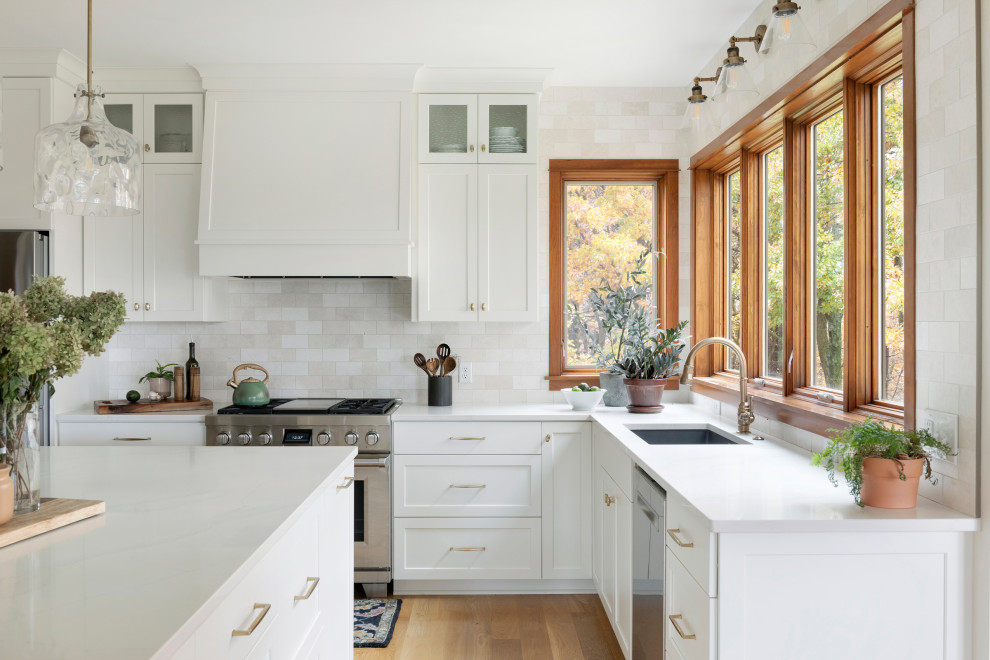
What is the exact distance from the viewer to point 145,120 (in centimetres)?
366

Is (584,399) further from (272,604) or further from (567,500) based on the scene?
(272,604)

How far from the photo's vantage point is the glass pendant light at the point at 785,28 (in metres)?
2.17

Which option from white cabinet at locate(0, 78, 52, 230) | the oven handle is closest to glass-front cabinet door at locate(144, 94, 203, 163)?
white cabinet at locate(0, 78, 52, 230)

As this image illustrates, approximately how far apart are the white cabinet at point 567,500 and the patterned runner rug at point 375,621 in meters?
0.76

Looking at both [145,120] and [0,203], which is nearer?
[0,203]

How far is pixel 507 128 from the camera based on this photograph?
3.68m

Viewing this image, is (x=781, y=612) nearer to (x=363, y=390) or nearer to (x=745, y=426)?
(x=745, y=426)

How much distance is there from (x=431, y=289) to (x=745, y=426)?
1694mm

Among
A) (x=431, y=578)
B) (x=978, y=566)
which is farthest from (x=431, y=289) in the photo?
(x=978, y=566)

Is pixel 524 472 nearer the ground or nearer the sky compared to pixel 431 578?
A: nearer the sky

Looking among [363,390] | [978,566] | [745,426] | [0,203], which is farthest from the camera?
[363,390]

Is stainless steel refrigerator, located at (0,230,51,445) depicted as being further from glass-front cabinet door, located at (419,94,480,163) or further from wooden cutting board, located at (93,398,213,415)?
glass-front cabinet door, located at (419,94,480,163)

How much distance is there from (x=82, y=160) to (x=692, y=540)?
1.78 m

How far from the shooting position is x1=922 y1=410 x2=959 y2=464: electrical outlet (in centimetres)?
168
